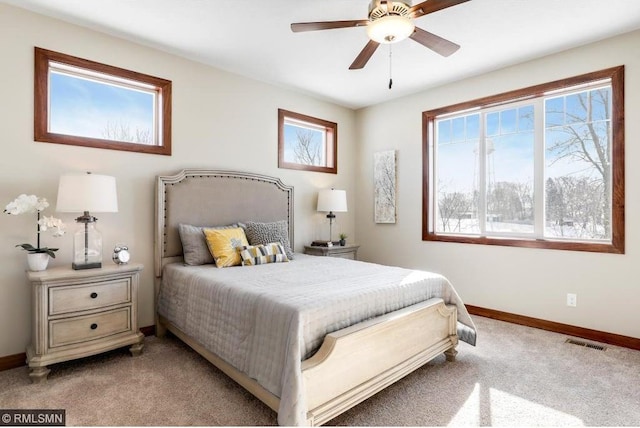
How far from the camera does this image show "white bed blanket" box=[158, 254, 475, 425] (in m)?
1.74

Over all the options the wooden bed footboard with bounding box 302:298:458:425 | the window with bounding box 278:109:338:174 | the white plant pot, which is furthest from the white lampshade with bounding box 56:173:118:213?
the window with bounding box 278:109:338:174

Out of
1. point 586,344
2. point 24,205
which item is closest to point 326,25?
point 24,205

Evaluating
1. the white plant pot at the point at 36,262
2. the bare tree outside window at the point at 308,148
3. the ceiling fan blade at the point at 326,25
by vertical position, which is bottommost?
the white plant pot at the point at 36,262

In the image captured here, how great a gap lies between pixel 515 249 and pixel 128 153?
3956 mm

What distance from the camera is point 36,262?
2.46 meters

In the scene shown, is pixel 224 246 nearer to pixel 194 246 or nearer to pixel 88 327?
pixel 194 246

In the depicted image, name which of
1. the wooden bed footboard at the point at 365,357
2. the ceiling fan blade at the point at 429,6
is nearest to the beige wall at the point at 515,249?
the wooden bed footboard at the point at 365,357

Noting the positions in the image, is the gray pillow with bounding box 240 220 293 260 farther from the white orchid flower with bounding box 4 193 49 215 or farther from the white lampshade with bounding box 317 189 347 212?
the white orchid flower with bounding box 4 193 49 215

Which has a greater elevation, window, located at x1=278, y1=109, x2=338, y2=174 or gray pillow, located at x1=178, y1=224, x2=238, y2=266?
window, located at x1=278, y1=109, x2=338, y2=174

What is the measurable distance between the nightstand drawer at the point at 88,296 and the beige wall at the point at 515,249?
326cm

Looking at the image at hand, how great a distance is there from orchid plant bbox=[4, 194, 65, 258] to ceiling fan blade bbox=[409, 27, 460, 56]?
113 inches

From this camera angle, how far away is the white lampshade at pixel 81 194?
2.44m

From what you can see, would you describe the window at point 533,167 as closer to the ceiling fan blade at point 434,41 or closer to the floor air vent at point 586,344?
the floor air vent at point 586,344

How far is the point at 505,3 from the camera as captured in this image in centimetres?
251
